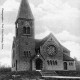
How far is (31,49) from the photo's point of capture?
224 ft

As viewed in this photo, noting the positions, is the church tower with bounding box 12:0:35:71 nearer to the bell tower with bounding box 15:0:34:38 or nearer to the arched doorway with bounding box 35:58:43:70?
the bell tower with bounding box 15:0:34:38

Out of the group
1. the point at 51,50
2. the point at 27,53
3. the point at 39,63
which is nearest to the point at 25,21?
the point at 27,53

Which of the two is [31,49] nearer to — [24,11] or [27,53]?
[27,53]

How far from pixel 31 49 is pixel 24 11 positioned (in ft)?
34.8

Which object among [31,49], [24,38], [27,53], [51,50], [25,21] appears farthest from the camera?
[51,50]

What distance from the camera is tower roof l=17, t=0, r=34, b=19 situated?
226 feet

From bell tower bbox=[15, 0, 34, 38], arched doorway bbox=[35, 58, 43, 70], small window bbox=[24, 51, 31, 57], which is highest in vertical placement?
bell tower bbox=[15, 0, 34, 38]

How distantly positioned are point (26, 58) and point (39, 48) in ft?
16.5

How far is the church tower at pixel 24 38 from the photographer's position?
221ft

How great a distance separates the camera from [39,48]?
7006 cm

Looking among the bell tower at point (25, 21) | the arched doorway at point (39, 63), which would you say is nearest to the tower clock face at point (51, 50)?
the arched doorway at point (39, 63)

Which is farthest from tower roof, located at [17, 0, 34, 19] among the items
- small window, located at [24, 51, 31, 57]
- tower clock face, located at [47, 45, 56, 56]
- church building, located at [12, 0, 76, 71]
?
tower clock face, located at [47, 45, 56, 56]

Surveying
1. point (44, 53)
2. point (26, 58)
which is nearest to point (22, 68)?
point (26, 58)

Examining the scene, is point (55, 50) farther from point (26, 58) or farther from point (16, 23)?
point (16, 23)
